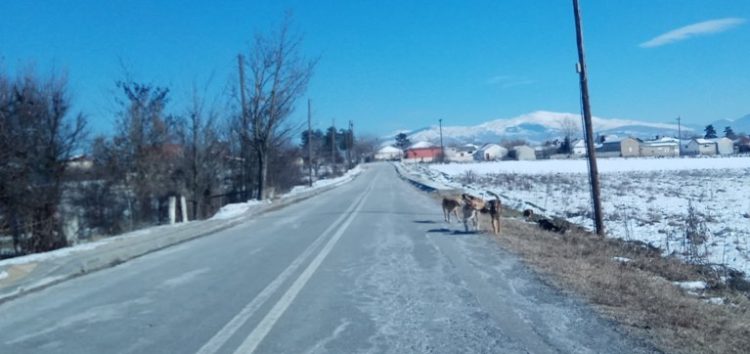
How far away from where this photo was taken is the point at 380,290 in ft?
30.6

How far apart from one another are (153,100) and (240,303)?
22690mm

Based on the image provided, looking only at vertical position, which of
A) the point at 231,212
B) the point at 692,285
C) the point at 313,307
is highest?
the point at 231,212

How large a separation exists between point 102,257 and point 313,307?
20.1 feet

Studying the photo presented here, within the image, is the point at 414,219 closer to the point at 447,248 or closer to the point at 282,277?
the point at 447,248

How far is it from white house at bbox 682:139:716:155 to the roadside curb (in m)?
141

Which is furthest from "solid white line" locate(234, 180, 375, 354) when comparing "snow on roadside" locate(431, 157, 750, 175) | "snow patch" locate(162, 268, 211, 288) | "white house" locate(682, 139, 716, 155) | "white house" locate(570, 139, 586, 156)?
"white house" locate(682, 139, 716, 155)

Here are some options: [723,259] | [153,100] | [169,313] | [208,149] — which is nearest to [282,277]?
[169,313]

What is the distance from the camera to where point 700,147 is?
144 metres

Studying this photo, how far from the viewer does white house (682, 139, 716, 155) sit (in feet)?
467

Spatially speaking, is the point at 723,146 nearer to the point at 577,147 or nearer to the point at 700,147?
the point at 700,147

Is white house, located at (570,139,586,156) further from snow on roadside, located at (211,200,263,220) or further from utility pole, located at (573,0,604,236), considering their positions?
utility pole, located at (573,0,604,236)

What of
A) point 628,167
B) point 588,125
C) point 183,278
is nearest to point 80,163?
point 183,278

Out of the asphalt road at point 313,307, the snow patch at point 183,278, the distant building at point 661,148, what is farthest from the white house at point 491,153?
the snow patch at point 183,278

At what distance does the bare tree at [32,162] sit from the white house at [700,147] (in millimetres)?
141606
